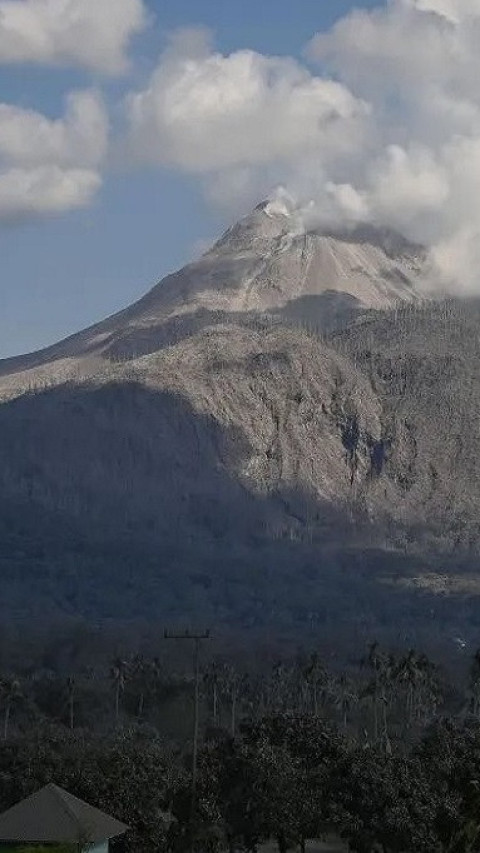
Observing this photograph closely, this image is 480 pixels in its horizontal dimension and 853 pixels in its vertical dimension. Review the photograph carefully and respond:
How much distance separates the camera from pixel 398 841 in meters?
72.1

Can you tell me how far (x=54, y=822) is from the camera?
62.8m

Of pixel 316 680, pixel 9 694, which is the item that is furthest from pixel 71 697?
pixel 316 680

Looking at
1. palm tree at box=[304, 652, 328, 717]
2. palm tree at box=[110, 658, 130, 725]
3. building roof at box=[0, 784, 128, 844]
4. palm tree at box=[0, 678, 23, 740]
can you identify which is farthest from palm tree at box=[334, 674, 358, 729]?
building roof at box=[0, 784, 128, 844]

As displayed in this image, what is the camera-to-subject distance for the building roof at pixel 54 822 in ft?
203

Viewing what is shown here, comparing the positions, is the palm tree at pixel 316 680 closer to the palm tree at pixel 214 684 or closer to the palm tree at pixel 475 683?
the palm tree at pixel 214 684

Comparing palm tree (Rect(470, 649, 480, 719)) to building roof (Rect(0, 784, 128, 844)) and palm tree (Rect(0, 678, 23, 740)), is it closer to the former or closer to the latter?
palm tree (Rect(0, 678, 23, 740))

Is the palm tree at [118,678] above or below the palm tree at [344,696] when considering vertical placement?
above

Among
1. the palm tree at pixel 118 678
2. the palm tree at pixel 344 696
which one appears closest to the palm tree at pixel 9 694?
the palm tree at pixel 118 678

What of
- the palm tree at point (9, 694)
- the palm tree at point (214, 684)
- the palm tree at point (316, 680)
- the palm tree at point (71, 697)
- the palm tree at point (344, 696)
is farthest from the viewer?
the palm tree at point (316, 680)

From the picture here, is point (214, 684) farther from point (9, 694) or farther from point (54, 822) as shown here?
point (54, 822)

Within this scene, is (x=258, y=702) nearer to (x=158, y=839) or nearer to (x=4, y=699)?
(x=4, y=699)

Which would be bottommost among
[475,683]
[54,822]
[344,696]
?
[344,696]

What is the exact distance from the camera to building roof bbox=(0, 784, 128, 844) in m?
61.8

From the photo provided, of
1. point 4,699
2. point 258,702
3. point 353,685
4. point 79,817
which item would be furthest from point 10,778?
point 353,685
